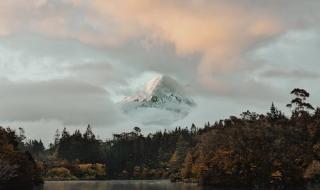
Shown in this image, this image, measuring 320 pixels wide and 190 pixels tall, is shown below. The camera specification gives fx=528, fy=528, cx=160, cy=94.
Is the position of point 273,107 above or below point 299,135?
above

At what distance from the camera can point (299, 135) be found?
117750 mm

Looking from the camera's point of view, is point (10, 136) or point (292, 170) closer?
point (292, 170)

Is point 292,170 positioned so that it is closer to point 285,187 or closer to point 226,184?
point 285,187

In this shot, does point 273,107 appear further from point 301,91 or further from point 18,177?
point 18,177

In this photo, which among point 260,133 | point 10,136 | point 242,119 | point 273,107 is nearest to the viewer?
point 260,133

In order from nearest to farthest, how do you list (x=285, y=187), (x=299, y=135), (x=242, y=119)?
(x=285, y=187) < (x=299, y=135) < (x=242, y=119)

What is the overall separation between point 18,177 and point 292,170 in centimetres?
5406

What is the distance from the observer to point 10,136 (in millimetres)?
A: 126062

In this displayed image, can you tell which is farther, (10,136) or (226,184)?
(10,136)

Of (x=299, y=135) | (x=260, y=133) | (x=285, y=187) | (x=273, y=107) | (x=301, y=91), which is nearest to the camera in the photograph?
(x=285, y=187)

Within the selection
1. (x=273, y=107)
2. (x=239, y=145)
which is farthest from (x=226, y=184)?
(x=273, y=107)

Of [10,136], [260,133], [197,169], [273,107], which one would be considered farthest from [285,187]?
[273,107]

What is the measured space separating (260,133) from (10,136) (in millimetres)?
58917

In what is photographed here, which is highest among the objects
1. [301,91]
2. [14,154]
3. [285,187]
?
[301,91]
